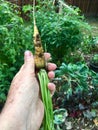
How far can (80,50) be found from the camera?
373cm

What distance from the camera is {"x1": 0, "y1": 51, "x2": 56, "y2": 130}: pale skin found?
1.55 m

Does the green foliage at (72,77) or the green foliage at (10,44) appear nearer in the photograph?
the green foliage at (10,44)

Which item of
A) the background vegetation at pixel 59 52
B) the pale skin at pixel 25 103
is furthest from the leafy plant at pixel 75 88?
the pale skin at pixel 25 103

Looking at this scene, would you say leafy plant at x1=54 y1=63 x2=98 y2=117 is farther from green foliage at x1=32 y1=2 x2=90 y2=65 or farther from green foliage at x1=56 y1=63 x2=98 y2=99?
green foliage at x1=32 y1=2 x2=90 y2=65

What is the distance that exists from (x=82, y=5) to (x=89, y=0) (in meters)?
0.23

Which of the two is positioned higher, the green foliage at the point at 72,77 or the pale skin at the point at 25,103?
the pale skin at the point at 25,103

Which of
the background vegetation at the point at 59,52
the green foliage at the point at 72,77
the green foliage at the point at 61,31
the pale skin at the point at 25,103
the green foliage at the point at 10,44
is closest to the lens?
the pale skin at the point at 25,103

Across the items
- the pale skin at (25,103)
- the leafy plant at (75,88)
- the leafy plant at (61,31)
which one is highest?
the pale skin at (25,103)

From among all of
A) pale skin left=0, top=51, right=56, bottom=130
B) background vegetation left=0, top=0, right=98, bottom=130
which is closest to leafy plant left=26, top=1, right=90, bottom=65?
background vegetation left=0, top=0, right=98, bottom=130

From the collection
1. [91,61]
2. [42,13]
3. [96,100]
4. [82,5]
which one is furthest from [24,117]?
[82,5]

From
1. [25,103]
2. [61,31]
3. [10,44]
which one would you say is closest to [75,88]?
[61,31]

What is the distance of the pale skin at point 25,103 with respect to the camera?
155cm

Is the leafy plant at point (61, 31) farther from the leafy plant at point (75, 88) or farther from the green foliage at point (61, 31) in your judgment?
the leafy plant at point (75, 88)

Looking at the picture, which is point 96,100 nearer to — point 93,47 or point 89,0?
point 93,47
